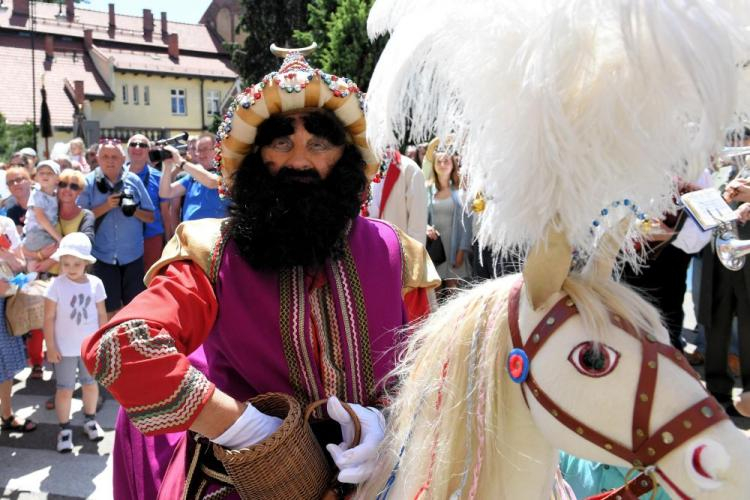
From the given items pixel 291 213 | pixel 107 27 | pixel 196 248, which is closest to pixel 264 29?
pixel 107 27

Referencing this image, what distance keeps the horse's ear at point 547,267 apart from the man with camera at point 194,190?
378 cm

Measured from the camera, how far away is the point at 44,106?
656 inches

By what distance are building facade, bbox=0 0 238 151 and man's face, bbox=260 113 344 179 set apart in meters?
30.2

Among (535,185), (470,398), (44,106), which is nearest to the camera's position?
(535,185)

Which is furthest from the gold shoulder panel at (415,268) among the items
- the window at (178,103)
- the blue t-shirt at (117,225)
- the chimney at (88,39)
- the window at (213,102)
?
the chimney at (88,39)

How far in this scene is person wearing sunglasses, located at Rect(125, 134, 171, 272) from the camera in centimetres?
552

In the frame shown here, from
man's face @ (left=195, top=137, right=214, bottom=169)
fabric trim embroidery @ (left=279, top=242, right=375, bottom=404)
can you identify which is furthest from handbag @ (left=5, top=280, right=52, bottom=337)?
fabric trim embroidery @ (left=279, top=242, right=375, bottom=404)

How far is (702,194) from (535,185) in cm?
149

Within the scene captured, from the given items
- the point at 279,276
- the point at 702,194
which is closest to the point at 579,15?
the point at 279,276

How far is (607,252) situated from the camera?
1.19 meters

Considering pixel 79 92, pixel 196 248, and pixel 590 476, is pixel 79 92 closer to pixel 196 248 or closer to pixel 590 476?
pixel 196 248

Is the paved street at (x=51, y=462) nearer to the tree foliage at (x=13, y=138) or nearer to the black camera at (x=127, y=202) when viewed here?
the black camera at (x=127, y=202)

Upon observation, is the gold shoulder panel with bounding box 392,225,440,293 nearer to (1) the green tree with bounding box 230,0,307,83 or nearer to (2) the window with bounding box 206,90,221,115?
(1) the green tree with bounding box 230,0,307,83

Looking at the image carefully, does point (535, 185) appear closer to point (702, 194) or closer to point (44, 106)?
point (702, 194)
